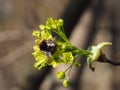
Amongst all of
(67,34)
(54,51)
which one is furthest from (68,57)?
(67,34)

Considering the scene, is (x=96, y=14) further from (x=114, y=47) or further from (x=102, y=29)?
(x=114, y=47)

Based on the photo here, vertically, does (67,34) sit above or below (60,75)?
above

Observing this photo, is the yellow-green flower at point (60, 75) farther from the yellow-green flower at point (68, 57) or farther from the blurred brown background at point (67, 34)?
the blurred brown background at point (67, 34)

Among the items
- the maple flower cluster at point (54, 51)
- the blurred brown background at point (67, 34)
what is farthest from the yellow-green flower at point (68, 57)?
the blurred brown background at point (67, 34)

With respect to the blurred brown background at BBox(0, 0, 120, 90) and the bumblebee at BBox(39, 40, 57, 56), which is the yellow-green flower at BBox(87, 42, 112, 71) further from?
the blurred brown background at BBox(0, 0, 120, 90)

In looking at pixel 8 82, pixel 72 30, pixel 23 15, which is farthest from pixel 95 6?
pixel 8 82

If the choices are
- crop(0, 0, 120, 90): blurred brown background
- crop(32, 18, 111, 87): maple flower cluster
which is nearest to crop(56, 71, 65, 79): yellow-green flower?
crop(32, 18, 111, 87): maple flower cluster

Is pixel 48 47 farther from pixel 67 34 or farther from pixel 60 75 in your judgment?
pixel 67 34
